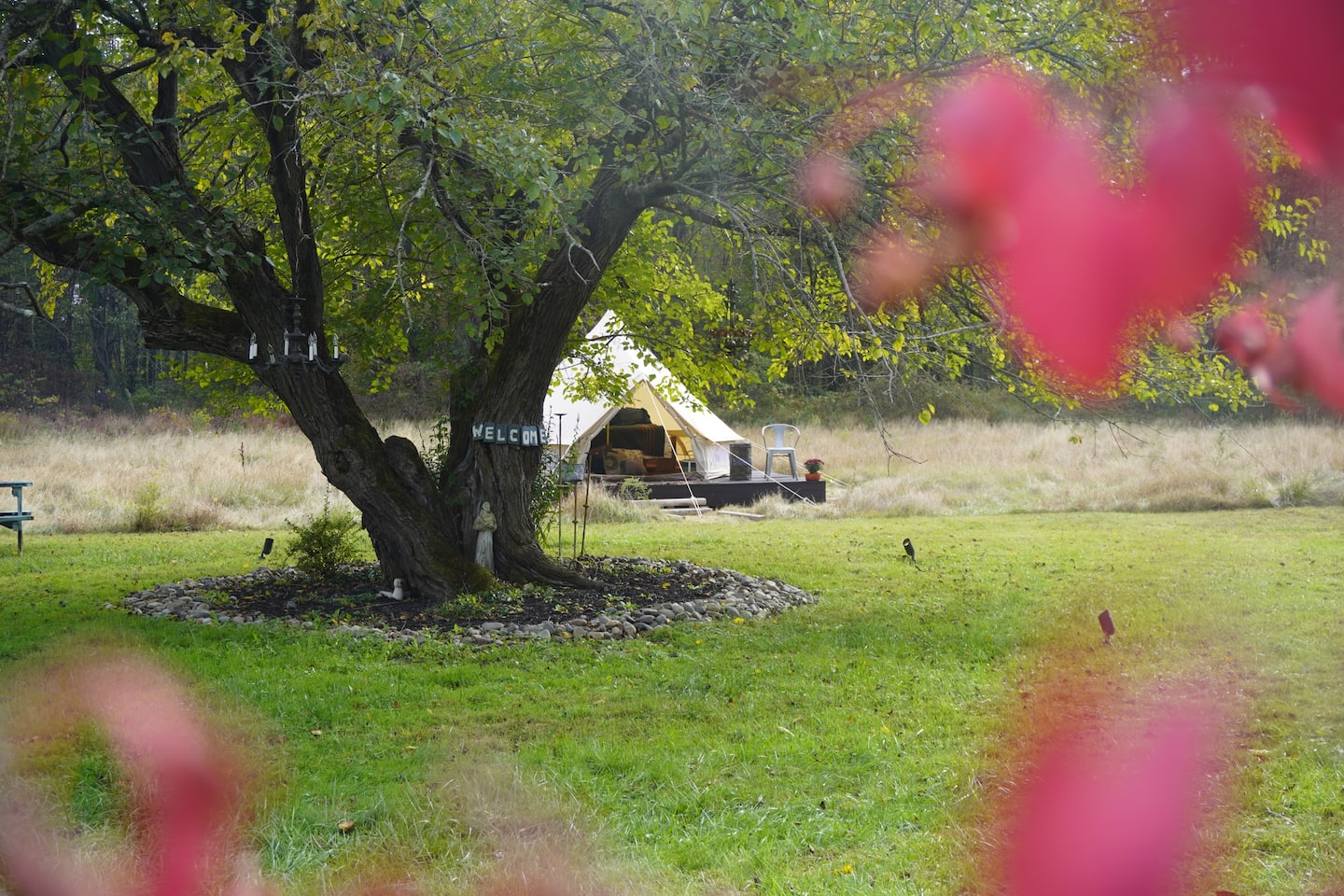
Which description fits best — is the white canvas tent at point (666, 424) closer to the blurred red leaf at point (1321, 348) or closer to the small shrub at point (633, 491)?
the small shrub at point (633, 491)

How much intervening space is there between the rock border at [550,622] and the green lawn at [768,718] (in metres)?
0.24

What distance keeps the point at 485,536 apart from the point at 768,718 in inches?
139

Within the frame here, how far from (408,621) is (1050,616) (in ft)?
14.1

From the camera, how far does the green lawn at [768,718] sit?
323 centimetres

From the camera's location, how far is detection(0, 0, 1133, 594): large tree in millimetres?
5445

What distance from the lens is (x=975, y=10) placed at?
232 inches

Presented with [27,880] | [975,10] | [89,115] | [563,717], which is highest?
[975,10]

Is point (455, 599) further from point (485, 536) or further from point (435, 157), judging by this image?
point (435, 157)

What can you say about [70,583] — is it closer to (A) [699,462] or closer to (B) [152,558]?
(B) [152,558]

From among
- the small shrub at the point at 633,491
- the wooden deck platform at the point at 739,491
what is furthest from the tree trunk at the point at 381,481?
the wooden deck platform at the point at 739,491

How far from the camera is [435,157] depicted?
203 inches

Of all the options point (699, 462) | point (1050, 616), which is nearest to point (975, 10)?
point (1050, 616)

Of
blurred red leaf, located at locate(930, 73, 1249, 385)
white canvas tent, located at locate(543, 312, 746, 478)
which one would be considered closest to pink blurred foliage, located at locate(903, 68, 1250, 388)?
blurred red leaf, located at locate(930, 73, 1249, 385)

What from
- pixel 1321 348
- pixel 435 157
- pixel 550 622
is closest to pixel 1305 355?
pixel 1321 348
